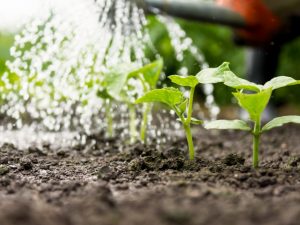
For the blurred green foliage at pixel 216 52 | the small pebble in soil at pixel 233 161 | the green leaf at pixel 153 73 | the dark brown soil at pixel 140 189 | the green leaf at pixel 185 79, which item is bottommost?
the dark brown soil at pixel 140 189

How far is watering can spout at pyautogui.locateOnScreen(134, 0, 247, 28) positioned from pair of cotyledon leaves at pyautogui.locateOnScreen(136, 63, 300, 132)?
1.04 m

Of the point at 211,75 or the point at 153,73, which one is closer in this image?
the point at 211,75

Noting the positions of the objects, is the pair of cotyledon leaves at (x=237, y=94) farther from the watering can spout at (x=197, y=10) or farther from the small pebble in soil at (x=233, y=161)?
the watering can spout at (x=197, y=10)

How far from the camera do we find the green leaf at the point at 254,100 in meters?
1.15

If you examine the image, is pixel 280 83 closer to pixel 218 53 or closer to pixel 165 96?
pixel 165 96

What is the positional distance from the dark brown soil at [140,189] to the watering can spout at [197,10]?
82 centimetres

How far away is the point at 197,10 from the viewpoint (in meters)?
2.58

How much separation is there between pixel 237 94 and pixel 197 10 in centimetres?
151

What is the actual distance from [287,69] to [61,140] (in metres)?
2.67

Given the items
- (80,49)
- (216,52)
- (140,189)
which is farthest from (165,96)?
(216,52)

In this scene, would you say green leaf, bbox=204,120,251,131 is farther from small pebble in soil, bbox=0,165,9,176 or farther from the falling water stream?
the falling water stream

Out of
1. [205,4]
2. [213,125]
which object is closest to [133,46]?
[205,4]

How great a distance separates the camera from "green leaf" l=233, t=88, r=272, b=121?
3.76 ft

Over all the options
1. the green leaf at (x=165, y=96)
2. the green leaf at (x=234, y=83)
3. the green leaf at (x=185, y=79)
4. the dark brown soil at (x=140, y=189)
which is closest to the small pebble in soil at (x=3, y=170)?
the dark brown soil at (x=140, y=189)
